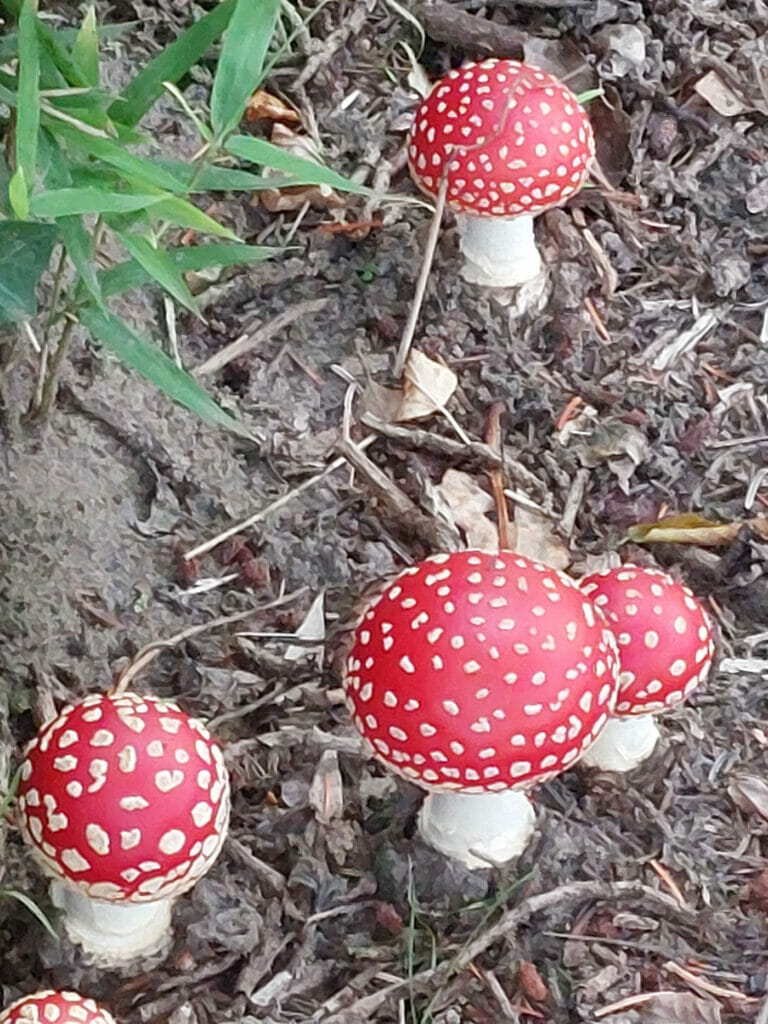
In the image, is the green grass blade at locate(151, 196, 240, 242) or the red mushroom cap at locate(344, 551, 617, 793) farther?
the red mushroom cap at locate(344, 551, 617, 793)

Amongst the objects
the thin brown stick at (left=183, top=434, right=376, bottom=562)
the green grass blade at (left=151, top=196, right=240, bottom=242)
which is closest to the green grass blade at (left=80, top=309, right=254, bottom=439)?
the green grass blade at (left=151, top=196, right=240, bottom=242)

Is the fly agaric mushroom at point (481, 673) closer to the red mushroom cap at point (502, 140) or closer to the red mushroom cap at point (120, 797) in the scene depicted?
the red mushroom cap at point (120, 797)

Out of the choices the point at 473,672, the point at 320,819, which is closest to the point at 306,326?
the point at 320,819

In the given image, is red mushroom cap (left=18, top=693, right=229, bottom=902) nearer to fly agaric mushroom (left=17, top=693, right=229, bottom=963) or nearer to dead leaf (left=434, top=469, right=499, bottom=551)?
fly agaric mushroom (left=17, top=693, right=229, bottom=963)

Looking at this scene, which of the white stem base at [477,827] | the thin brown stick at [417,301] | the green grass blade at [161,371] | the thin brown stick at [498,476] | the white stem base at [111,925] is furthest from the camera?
the thin brown stick at [417,301]

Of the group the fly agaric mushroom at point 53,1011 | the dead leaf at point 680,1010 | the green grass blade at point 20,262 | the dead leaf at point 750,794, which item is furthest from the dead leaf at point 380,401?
the fly agaric mushroom at point 53,1011

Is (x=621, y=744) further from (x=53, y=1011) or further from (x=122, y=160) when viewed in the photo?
(x=122, y=160)

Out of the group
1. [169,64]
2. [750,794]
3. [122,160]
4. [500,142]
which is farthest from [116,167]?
[750,794]
